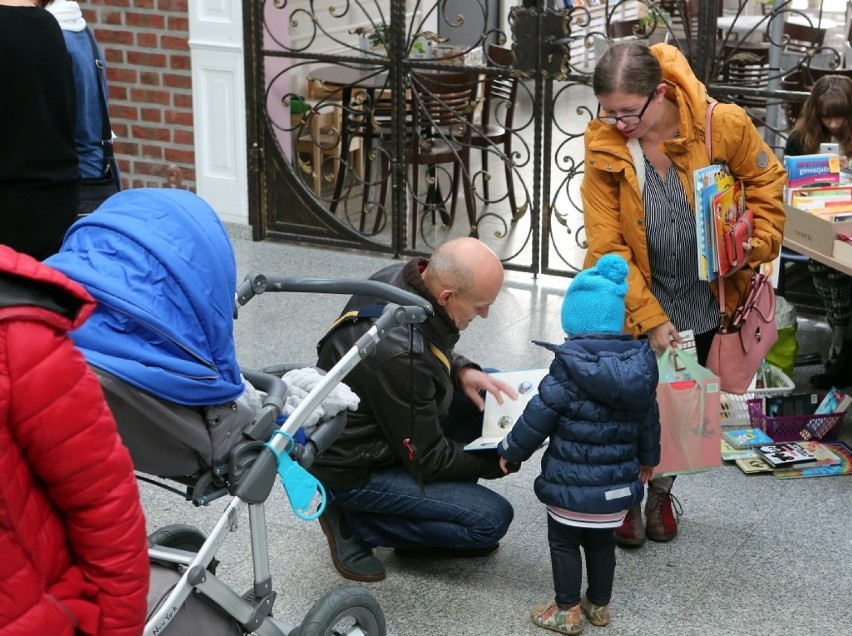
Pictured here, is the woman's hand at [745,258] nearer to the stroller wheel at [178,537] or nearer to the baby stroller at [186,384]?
Result: the baby stroller at [186,384]

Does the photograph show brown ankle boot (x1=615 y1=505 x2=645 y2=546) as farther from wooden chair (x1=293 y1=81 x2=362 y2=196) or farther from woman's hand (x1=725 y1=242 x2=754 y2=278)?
wooden chair (x1=293 y1=81 x2=362 y2=196)

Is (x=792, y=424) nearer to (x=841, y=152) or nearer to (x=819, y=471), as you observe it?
(x=819, y=471)

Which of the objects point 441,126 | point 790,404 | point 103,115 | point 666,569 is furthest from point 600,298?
point 441,126

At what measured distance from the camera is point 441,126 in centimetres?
641

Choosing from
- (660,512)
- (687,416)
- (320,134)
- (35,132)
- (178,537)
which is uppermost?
(35,132)

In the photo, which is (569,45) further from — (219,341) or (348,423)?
(219,341)

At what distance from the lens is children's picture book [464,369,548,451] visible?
3.45 meters

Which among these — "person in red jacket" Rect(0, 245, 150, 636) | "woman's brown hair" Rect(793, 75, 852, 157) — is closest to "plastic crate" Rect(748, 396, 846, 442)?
"woman's brown hair" Rect(793, 75, 852, 157)

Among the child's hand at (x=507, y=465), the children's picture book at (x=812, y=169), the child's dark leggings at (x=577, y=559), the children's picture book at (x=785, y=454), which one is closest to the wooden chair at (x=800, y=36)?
the children's picture book at (x=812, y=169)

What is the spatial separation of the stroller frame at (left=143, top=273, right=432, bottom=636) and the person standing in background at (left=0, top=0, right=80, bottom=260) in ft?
3.28

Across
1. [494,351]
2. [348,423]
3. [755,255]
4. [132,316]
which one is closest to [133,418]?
[132,316]

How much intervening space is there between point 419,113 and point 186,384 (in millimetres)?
4189

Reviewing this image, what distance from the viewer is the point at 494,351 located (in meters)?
5.40

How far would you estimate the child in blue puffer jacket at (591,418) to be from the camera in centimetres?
307
